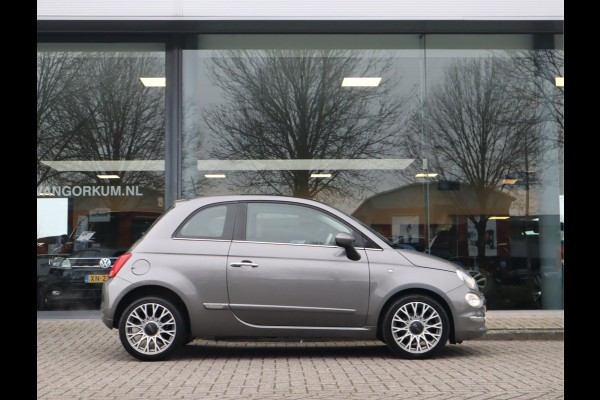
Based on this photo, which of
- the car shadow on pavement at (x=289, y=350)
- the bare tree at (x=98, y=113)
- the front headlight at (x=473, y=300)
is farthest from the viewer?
the bare tree at (x=98, y=113)

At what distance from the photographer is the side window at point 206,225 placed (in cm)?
812

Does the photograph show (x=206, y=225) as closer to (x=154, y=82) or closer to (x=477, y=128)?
(x=154, y=82)

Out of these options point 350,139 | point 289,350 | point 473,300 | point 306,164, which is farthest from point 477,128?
point 289,350

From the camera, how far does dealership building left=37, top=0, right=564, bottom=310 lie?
469 inches

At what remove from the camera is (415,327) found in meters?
7.91

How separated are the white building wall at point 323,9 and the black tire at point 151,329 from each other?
18.8 feet

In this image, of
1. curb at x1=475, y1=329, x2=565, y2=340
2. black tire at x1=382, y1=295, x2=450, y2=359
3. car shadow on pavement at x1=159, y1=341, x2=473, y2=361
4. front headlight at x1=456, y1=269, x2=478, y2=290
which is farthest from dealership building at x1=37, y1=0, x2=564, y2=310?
black tire at x1=382, y1=295, x2=450, y2=359

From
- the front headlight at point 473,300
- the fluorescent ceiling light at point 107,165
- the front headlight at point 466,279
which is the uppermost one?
the fluorescent ceiling light at point 107,165

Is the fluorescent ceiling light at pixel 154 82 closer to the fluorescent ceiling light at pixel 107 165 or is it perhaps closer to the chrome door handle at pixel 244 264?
the fluorescent ceiling light at pixel 107 165

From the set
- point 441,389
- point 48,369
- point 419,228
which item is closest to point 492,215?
point 419,228

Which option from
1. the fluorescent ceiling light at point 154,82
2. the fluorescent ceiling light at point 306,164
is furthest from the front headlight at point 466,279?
the fluorescent ceiling light at point 154,82

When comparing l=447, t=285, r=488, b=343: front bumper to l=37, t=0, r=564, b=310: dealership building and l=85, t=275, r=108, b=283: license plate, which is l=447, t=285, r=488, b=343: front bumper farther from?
l=85, t=275, r=108, b=283: license plate

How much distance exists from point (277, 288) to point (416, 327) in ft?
5.05
